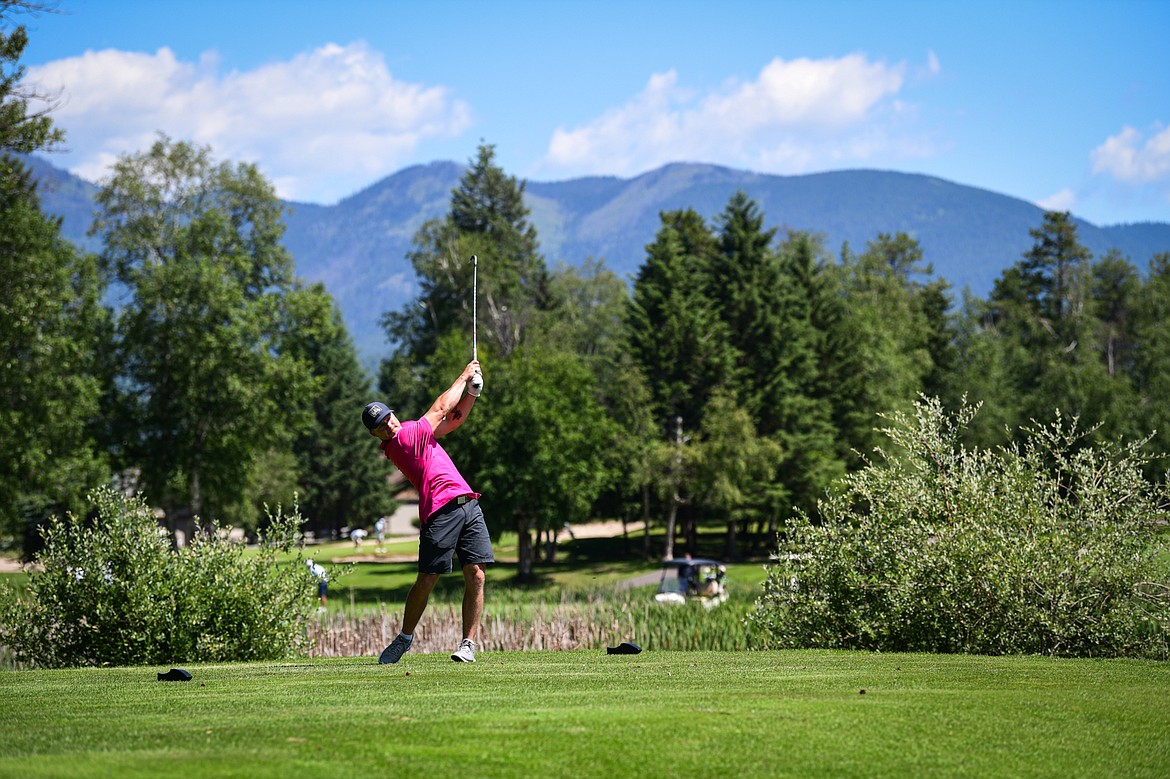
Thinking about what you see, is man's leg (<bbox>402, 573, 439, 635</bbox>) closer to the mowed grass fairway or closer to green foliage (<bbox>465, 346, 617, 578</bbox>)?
the mowed grass fairway

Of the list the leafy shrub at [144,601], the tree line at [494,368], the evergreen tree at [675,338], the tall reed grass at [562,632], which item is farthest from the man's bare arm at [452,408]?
the evergreen tree at [675,338]

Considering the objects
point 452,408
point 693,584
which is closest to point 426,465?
point 452,408

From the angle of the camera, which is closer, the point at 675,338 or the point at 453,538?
the point at 453,538

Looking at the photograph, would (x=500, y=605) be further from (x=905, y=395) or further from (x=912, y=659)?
(x=905, y=395)

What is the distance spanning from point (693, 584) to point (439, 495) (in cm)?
3042

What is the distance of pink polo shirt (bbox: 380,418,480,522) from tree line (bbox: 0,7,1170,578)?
1882 centimetres

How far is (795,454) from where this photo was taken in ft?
192

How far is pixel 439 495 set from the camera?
11.4 meters

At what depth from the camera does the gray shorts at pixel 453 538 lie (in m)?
11.3

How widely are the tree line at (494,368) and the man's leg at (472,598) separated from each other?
765 inches

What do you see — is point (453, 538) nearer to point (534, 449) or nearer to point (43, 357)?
point (43, 357)

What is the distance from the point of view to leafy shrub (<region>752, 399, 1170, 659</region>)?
15.2 meters

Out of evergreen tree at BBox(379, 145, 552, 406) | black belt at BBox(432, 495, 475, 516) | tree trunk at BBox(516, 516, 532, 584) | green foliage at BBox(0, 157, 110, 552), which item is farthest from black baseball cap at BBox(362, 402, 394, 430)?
evergreen tree at BBox(379, 145, 552, 406)

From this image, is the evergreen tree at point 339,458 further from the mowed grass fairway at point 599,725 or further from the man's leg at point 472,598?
the mowed grass fairway at point 599,725
